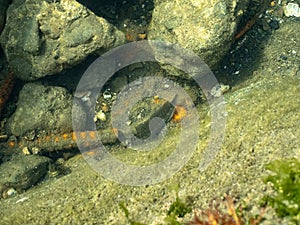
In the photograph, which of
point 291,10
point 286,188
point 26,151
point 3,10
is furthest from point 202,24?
point 26,151

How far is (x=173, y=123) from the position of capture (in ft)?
17.3

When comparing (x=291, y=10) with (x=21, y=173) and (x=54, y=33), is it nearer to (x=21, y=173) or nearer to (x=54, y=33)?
(x=54, y=33)

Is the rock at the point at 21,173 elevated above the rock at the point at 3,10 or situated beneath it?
situated beneath

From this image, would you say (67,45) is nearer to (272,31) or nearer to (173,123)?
(173,123)

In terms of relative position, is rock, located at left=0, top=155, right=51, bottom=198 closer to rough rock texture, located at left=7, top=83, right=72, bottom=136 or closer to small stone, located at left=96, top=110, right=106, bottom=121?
rough rock texture, located at left=7, top=83, right=72, bottom=136

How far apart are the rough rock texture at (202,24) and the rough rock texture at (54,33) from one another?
941mm

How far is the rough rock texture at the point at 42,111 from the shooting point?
521 cm

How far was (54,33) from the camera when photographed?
4.80m

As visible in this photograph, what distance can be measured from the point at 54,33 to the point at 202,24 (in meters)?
2.21

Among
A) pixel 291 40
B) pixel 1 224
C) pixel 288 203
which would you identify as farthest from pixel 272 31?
pixel 1 224

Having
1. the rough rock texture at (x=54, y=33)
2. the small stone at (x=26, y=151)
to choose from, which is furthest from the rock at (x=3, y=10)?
the small stone at (x=26, y=151)

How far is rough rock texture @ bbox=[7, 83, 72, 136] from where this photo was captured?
5211 millimetres

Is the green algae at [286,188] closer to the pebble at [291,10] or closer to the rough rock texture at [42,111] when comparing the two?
the rough rock texture at [42,111]

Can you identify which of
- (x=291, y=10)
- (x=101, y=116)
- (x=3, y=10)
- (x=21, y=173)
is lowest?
(x=291, y=10)
